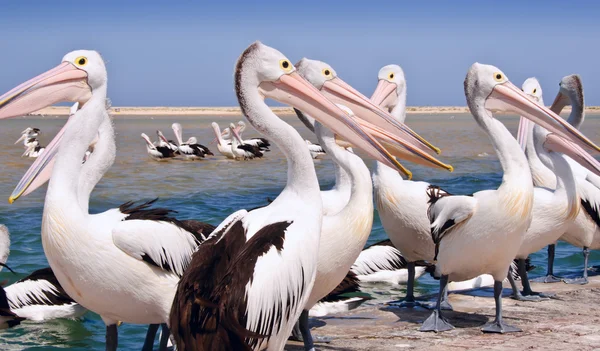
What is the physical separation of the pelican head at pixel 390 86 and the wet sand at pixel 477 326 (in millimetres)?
1499

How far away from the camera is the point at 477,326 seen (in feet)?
15.2

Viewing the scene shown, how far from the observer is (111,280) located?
146 inches

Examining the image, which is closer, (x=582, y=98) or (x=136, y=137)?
(x=582, y=98)

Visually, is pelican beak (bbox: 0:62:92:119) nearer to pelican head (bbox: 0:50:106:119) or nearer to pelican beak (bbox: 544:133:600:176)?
pelican head (bbox: 0:50:106:119)

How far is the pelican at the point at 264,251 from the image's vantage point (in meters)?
3.01

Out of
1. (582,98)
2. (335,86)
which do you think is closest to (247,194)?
(582,98)

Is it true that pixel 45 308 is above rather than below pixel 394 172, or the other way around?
below

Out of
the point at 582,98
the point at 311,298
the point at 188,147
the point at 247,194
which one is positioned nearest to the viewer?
the point at 311,298

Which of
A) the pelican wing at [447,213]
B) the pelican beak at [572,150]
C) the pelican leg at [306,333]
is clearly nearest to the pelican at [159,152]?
the pelican beak at [572,150]

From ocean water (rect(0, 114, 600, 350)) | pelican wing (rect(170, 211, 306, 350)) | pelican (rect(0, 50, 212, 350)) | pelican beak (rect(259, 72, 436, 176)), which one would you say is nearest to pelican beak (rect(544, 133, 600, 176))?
ocean water (rect(0, 114, 600, 350))

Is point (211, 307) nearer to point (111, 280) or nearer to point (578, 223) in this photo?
point (111, 280)

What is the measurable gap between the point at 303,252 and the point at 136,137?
26.3m

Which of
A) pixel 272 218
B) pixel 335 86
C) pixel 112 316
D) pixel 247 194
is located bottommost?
pixel 247 194

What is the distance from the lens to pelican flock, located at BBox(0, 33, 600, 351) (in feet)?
10.4
